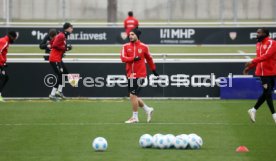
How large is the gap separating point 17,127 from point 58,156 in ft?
13.9

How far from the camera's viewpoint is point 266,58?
17688 mm

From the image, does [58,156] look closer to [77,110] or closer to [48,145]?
[48,145]

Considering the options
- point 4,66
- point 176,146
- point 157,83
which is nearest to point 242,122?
point 176,146

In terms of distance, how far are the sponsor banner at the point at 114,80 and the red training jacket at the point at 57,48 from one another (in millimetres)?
718

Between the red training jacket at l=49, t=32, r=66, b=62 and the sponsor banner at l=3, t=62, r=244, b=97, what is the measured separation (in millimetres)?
718

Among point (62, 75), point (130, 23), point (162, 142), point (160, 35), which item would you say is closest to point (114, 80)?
point (62, 75)

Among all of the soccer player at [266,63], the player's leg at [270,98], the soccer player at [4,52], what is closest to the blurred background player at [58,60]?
the soccer player at [4,52]

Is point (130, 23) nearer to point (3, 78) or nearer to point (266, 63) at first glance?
point (3, 78)

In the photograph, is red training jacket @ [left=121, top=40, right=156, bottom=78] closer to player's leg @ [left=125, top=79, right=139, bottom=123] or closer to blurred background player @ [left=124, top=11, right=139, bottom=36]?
player's leg @ [left=125, top=79, right=139, bottom=123]

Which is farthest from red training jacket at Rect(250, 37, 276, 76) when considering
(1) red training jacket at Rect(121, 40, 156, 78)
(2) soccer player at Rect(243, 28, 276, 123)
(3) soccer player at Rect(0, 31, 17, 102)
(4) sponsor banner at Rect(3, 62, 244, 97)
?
(3) soccer player at Rect(0, 31, 17, 102)

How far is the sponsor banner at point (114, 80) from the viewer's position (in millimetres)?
24078

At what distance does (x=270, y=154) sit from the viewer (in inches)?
551

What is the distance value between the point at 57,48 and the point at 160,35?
15.7m

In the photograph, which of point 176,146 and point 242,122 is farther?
point 242,122
